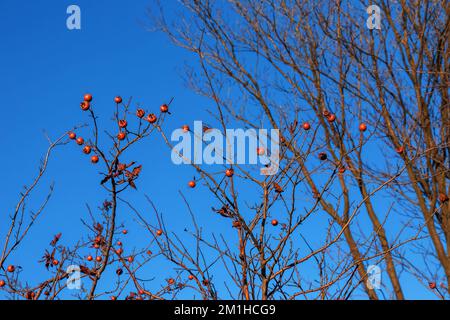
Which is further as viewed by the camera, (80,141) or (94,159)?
(80,141)

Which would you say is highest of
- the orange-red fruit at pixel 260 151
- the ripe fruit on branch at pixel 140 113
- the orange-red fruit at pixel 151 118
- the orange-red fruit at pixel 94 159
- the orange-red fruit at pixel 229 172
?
the ripe fruit on branch at pixel 140 113

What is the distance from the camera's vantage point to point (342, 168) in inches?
115

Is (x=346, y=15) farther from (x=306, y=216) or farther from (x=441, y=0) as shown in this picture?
(x=306, y=216)

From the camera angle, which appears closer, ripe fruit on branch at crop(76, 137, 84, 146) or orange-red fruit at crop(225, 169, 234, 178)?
orange-red fruit at crop(225, 169, 234, 178)

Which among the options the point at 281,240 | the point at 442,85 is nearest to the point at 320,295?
the point at 281,240

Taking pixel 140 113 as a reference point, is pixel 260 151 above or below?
below

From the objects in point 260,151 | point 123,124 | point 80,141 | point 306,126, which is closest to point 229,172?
point 260,151

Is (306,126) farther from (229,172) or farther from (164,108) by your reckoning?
(164,108)

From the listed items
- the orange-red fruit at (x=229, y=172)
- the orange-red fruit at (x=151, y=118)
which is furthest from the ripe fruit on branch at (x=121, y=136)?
the orange-red fruit at (x=229, y=172)

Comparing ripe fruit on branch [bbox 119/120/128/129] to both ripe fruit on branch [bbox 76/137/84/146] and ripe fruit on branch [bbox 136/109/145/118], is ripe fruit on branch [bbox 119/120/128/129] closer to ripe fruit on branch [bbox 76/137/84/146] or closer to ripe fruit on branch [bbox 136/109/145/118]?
ripe fruit on branch [bbox 136/109/145/118]

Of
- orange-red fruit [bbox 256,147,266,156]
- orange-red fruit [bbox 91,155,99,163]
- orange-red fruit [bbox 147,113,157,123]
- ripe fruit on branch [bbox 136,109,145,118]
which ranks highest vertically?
ripe fruit on branch [bbox 136,109,145,118]

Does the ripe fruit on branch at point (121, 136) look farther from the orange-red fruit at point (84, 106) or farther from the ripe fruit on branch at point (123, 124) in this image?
the orange-red fruit at point (84, 106)

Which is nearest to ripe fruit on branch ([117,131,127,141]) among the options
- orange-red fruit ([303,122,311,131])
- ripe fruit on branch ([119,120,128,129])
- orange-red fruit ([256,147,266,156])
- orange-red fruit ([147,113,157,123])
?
ripe fruit on branch ([119,120,128,129])

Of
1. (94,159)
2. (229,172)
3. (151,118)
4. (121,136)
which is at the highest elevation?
(151,118)
